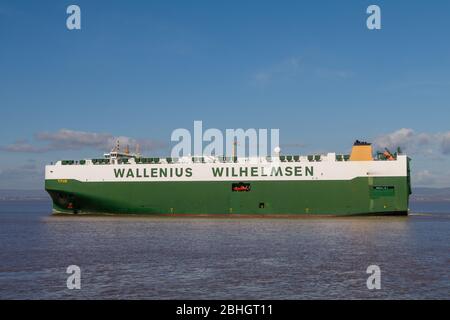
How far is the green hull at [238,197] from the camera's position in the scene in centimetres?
4781

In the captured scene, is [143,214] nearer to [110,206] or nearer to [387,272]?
[110,206]

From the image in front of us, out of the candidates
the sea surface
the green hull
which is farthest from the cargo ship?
the sea surface

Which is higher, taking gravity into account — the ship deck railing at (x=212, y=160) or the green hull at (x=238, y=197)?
the ship deck railing at (x=212, y=160)

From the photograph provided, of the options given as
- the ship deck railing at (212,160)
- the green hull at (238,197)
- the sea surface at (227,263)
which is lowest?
the sea surface at (227,263)

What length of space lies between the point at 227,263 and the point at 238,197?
2818 centimetres

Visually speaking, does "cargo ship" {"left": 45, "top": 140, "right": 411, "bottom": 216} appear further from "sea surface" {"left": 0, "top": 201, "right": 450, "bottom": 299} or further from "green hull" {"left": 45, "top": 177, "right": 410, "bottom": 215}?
"sea surface" {"left": 0, "top": 201, "right": 450, "bottom": 299}

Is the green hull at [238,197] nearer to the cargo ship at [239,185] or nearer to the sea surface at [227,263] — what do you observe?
the cargo ship at [239,185]

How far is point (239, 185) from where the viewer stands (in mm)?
50125

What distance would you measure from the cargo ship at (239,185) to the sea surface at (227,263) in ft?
35.7

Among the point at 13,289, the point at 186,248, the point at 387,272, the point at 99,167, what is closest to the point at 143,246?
the point at 186,248

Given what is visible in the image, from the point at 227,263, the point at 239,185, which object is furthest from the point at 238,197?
the point at 227,263

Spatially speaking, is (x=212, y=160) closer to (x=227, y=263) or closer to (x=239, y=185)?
(x=239, y=185)

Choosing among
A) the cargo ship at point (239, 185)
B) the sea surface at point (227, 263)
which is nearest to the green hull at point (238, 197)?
the cargo ship at point (239, 185)
